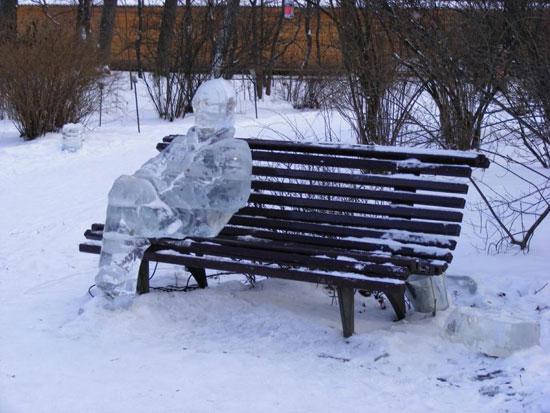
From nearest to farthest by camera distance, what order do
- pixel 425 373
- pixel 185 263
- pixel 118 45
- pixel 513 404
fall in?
pixel 513 404, pixel 425 373, pixel 185 263, pixel 118 45

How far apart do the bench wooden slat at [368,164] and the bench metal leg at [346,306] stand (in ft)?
2.99

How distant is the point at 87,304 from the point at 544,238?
3194mm

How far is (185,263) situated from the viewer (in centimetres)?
420

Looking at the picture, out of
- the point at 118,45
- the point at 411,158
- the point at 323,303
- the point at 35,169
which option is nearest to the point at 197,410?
the point at 323,303

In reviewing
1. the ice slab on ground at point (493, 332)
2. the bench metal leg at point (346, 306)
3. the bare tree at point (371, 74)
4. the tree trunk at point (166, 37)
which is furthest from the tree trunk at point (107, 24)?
the ice slab on ground at point (493, 332)

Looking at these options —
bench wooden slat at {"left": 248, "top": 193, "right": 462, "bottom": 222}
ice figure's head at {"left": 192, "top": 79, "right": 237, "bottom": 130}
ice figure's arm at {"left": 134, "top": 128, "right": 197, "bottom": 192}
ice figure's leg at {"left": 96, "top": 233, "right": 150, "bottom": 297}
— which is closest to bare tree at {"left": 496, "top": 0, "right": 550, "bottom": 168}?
bench wooden slat at {"left": 248, "top": 193, "right": 462, "bottom": 222}

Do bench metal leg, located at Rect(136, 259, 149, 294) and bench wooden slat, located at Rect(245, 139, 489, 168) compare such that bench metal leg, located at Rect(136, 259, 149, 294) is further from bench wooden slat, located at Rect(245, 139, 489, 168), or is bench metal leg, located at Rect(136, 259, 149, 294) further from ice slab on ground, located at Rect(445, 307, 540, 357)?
ice slab on ground, located at Rect(445, 307, 540, 357)

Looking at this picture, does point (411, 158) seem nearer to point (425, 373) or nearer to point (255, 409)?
point (425, 373)

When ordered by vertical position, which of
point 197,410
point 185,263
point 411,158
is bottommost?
point 197,410

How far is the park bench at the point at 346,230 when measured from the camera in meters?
3.85

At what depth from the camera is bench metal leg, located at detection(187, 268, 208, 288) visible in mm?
4741

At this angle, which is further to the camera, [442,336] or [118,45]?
[118,45]

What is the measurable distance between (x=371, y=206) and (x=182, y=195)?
3.35 ft

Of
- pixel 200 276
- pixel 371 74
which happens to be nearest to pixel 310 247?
pixel 200 276
